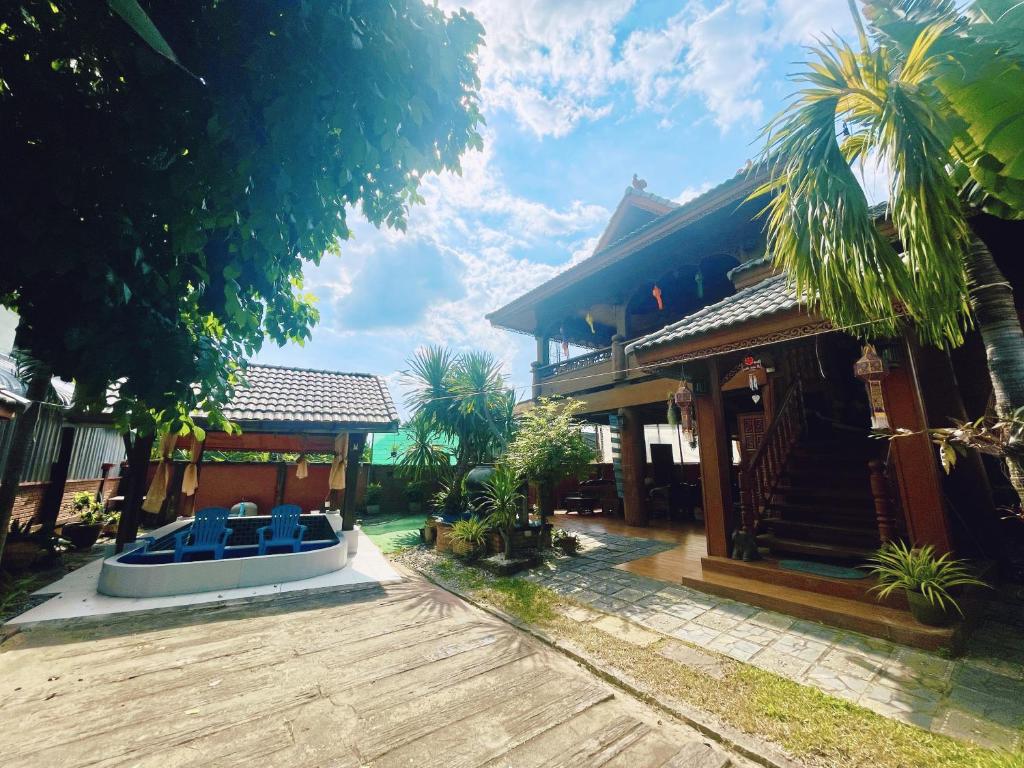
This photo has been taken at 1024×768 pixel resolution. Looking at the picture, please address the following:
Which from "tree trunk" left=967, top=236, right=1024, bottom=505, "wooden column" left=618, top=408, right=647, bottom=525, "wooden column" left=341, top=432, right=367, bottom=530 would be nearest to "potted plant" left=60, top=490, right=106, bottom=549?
"wooden column" left=341, top=432, right=367, bottom=530

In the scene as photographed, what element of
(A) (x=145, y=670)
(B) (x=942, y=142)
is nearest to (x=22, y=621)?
(A) (x=145, y=670)

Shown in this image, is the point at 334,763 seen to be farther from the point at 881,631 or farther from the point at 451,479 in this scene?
the point at 451,479

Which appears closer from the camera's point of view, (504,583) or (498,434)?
(504,583)

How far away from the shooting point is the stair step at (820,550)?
5.16 meters

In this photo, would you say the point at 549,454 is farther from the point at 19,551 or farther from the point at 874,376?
the point at 19,551

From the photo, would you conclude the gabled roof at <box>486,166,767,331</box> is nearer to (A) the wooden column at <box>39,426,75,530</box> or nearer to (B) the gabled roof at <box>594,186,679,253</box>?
(B) the gabled roof at <box>594,186,679,253</box>

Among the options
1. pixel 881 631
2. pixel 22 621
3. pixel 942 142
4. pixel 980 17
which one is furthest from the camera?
pixel 22 621

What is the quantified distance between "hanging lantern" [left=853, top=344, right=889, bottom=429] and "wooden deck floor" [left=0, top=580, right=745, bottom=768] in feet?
12.4

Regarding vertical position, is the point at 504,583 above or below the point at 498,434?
below

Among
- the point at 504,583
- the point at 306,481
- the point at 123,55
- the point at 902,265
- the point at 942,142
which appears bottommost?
the point at 504,583

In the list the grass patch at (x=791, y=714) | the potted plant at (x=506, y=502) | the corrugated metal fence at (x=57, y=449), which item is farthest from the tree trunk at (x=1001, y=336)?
the corrugated metal fence at (x=57, y=449)

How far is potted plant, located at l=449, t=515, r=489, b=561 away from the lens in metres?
7.34

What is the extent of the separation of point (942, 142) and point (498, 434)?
9.34 metres

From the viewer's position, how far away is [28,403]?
3.97 metres
